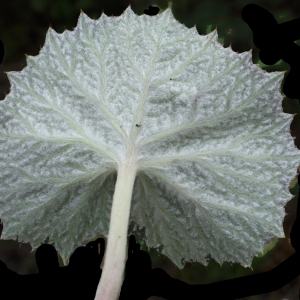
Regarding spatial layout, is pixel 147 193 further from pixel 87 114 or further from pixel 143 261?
pixel 143 261

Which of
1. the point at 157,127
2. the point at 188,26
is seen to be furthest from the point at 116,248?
the point at 188,26

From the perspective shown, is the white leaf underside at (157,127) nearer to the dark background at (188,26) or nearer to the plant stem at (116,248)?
the plant stem at (116,248)

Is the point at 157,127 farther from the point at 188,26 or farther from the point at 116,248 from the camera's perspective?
the point at 188,26

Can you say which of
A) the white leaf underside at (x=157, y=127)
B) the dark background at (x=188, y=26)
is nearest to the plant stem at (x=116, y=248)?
the white leaf underside at (x=157, y=127)

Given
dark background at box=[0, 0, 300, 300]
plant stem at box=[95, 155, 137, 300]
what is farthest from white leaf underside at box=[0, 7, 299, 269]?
dark background at box=[0, 0, 300, 300]

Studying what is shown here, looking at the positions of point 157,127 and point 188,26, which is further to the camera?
point 188,26

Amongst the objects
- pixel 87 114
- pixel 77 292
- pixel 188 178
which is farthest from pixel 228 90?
pixel 77 292
